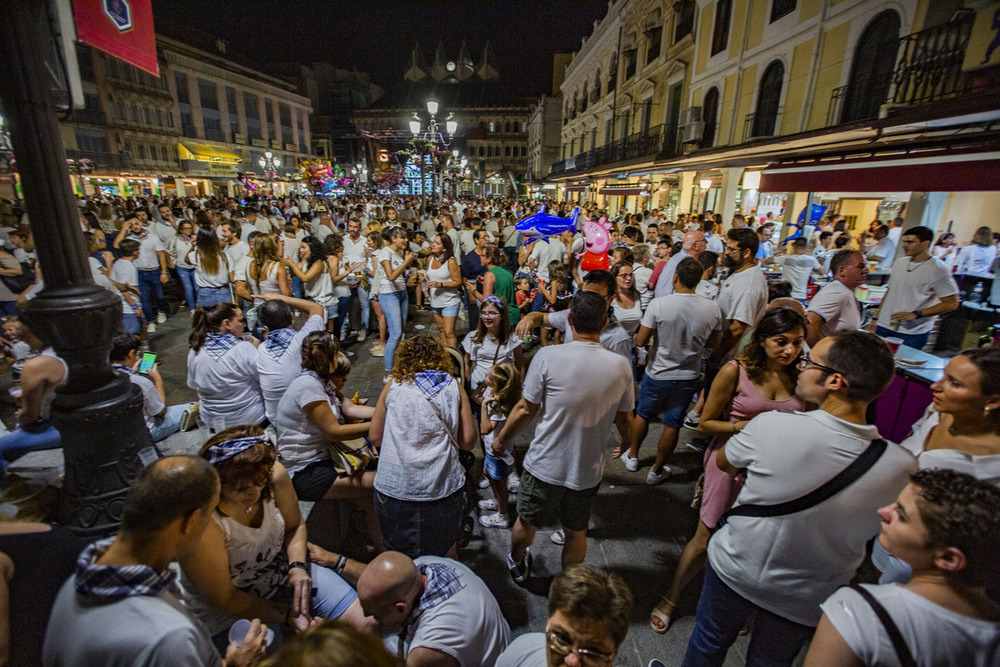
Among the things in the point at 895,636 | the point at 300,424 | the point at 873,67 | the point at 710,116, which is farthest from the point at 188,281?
the point at 710,116

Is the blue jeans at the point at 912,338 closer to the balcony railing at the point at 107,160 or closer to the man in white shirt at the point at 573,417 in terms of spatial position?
the man in white shirt at the point at 573,417

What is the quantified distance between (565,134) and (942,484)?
43478mm

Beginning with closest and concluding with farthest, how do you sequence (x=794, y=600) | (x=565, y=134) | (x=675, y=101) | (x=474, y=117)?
(x=794, y=600)
(x=675, y=101)
(x=565, y=134)
(x=474, y=117)

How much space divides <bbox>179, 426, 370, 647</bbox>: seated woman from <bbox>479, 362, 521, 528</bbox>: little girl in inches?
47.1

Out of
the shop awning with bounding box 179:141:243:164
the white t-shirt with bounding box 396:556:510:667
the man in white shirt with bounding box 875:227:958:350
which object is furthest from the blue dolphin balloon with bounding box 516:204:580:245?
the shop awning with bounding box 179:141:243:164

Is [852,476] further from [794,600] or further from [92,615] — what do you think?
[92,615]

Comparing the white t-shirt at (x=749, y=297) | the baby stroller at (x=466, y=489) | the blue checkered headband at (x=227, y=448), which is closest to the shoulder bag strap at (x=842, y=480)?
the baby stroller at (x=466, y=489)

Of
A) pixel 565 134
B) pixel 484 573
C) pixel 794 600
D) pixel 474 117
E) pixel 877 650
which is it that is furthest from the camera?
pixel 474 117

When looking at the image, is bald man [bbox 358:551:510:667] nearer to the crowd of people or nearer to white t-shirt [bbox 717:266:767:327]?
the crowd of people

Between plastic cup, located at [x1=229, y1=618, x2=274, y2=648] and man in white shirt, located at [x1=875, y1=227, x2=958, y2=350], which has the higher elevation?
man in white shirt, located at [x1=875, y1=227, x2=958, y2=350]

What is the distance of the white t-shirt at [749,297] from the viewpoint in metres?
3.91

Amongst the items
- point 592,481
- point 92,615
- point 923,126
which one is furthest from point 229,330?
→ point 923,126

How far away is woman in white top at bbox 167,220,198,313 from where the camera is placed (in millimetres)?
7262

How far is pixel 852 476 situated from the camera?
5.12ft
